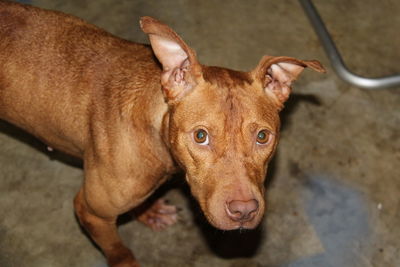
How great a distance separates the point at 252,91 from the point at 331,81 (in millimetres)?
2868

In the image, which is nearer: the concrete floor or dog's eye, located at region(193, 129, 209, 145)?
dog's eye, located at region(193, 129, 209, 145)

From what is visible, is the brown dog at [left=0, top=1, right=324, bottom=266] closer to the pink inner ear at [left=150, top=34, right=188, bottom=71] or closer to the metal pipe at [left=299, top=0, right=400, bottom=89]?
the pink inner ear at [left=150, top=34, right=188, bottom=71]

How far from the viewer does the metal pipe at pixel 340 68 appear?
18.5 ft

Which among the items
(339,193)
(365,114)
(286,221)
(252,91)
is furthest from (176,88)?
(365,114)

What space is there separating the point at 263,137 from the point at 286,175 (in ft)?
6.84

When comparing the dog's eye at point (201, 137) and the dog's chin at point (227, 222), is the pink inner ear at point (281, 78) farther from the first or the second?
the dog's chin at point (227, 222)

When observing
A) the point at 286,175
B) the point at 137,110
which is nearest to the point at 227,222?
the point at 137,110

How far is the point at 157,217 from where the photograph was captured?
4707 mm

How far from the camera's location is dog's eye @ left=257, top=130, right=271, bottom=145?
305cm

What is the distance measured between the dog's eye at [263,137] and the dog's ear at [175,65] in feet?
1.67

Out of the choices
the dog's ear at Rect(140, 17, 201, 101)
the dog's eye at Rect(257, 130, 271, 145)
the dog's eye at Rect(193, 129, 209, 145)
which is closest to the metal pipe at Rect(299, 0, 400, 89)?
the dog's eye at Rect(257, 130, 271, 145)

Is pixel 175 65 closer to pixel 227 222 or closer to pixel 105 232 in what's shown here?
pixel 227 222

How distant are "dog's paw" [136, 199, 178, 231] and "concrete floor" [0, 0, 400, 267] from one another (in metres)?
0.07

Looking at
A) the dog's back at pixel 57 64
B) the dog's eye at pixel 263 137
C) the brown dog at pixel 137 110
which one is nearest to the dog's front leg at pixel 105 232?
the brown dog at pixel 137 110
